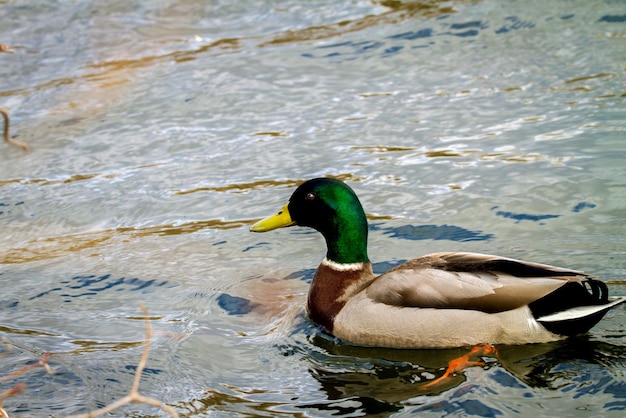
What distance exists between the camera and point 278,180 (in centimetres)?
771

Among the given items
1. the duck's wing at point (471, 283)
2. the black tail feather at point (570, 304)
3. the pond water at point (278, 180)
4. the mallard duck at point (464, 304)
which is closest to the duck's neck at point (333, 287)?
the mallard duck at point (464, 304)

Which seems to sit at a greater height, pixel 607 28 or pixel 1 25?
pixel 1 25

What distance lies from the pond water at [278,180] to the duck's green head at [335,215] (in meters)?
0.44

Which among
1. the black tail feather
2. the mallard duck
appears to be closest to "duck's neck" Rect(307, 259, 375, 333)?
the mallard duck

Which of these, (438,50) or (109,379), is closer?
(109,379)

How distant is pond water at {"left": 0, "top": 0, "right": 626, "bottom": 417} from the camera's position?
15.7 feet

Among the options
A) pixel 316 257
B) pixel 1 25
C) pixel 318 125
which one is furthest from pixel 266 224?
pixel 1 25

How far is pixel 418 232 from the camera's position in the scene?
6570 millimetres

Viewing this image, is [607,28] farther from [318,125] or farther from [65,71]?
[65,71]

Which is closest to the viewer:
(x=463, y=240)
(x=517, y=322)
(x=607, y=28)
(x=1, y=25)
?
(x=517, y=322)

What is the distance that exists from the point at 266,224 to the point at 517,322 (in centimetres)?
163

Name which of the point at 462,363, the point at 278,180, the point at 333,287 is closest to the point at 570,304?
the point at 462,363

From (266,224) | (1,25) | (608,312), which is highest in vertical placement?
(1,25)

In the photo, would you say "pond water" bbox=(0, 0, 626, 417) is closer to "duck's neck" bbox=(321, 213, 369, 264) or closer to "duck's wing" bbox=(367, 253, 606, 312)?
"duck's wing" bbox=(367, 253, 606, 312)
